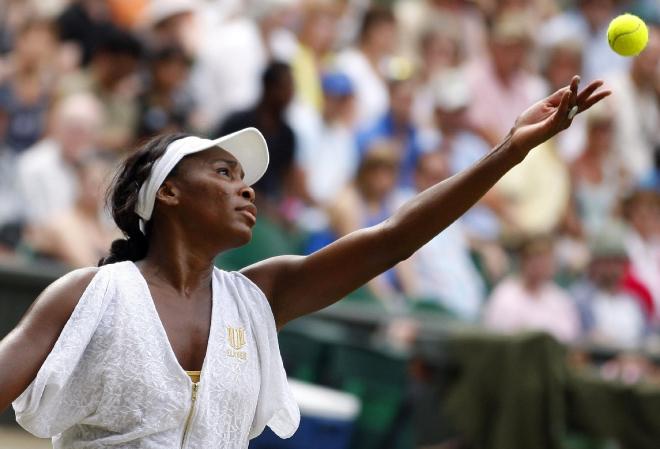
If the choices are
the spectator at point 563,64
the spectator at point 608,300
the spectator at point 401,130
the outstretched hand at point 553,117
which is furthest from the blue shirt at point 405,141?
the outstretched hand at point 553,117

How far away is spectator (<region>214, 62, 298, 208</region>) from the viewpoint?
9148 millimetres

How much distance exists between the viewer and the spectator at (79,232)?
26.7 ft

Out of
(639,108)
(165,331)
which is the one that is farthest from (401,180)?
(165,331)

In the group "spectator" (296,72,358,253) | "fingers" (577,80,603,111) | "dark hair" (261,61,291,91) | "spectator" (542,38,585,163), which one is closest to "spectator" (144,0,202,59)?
"dark hair" (261,61,291,91)

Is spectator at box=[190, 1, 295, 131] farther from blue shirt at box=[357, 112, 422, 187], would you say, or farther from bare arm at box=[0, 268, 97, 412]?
bare arm at box=[0, 268, 97, 412]

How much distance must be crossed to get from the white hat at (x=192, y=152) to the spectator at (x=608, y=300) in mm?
6671

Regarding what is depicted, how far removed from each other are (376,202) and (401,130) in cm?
105

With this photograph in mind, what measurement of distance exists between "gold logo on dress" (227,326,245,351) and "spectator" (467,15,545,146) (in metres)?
7.84

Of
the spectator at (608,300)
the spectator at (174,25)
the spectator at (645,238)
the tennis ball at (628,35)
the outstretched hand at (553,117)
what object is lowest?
the outstretched hand at (553,117)

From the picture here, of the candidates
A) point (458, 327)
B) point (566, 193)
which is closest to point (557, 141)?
point (566, 193)

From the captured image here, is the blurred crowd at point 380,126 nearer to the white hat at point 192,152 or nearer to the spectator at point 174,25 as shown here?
the spectator at point 174,25

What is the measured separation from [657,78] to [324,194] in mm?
4279

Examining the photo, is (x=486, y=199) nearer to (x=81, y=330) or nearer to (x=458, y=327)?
(x=458, y=327)

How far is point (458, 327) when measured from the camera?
845cm
